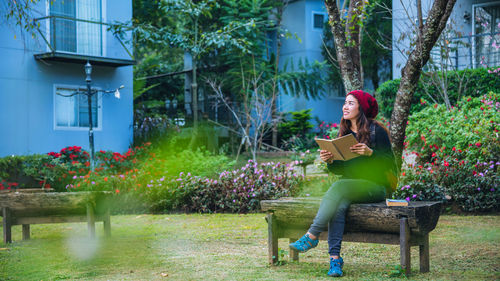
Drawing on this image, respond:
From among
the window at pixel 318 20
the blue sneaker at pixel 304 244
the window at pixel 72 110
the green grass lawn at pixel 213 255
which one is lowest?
the green grass lawn at pixel 213 255

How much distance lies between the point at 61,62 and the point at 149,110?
578cm

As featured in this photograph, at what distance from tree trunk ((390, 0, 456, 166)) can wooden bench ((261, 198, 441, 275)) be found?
1.94 m

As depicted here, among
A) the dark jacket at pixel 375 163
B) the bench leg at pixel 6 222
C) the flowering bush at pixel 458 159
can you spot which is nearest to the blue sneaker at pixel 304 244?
the dark jacket at pixel 375 163

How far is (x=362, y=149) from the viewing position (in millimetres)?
5090

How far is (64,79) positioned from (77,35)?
1.36m

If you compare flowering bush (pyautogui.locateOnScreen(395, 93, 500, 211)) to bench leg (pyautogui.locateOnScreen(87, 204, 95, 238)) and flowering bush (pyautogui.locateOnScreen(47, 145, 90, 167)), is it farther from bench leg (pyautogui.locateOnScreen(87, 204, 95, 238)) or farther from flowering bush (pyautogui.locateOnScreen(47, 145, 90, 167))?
flowering bush (pyautogui.locateOnScreen(47, 145, 90, 167))

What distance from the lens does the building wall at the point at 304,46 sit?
23016 millimetres

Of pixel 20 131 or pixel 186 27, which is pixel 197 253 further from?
pixel 186 27

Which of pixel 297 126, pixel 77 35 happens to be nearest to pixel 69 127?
pixel 77 35

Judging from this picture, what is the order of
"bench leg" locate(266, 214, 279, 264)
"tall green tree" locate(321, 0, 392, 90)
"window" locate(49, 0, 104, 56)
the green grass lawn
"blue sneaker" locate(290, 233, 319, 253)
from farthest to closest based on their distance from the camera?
"tall green tree" locate(321, 0, 392, 90), "window" locate(49, 0, 104, 56), "bench leg" locate(266, 214, 279, 264), the green grass lawn, "blue sneaker" locate(290, 233, 319, 253)

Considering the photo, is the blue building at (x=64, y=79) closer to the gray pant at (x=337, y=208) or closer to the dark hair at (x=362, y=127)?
the dark hair at (x=362, y=127)

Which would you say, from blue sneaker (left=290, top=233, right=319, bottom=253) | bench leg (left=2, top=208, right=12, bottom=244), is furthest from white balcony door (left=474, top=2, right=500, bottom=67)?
bench leg (left=2, top=208, right=12, bottom=244)

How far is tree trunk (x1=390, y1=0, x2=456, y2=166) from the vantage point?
679 cm

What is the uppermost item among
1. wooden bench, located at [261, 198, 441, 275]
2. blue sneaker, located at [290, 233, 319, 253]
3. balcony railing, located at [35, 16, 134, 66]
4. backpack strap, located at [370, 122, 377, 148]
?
balcony railing, located at [35, 16, 134, 66]
